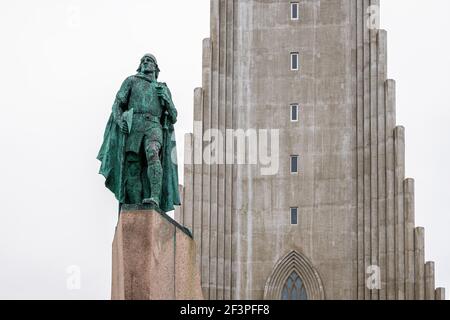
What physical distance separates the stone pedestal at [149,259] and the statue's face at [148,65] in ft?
7.36

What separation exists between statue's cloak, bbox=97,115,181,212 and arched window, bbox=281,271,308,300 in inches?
1124

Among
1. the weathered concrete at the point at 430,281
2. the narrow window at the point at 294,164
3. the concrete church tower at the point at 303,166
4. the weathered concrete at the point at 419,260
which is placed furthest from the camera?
the narrow window at the point at 294,164

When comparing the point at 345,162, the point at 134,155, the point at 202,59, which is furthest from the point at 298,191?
the point at 134,155

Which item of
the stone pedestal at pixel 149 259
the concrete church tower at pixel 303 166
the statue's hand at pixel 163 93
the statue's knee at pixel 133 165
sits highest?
the concrete church tower at pixel 303 166

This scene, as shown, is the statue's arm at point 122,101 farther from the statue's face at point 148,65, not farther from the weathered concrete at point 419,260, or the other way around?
the weathered concrete at point 419,260

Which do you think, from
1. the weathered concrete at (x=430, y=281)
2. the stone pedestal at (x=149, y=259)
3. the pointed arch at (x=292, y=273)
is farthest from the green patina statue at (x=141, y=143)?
the pointed arch at (x=292, y=273)

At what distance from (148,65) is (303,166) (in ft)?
97.5

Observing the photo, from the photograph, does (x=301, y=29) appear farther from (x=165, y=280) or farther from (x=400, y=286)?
(x=165, y=280)

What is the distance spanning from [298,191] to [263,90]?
3547mm

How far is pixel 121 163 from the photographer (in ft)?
79.5

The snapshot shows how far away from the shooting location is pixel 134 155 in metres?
24.4

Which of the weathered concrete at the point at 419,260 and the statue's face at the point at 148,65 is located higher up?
the statue's face at the point at 148,65

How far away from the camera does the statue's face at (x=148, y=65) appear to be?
24750 mm

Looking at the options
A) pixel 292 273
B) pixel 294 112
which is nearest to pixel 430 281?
pixel 292 273
